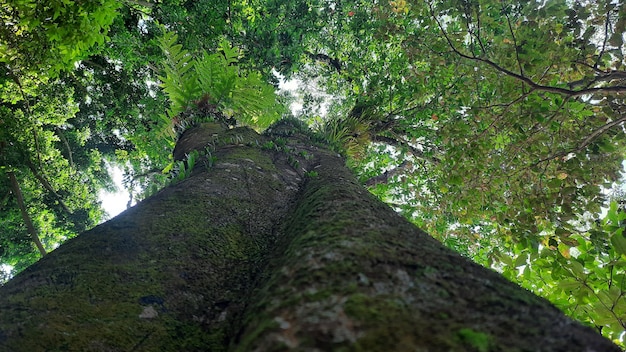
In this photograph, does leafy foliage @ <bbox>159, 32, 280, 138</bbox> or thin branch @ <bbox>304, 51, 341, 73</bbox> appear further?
thin branch @ <bbox>304, 51, 341, 73</bbox>

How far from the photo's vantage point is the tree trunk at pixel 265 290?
33.0 inches

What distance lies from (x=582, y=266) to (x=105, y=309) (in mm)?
3044

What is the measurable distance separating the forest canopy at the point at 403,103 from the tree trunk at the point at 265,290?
4.75ft

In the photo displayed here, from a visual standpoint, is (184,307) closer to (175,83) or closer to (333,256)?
(333,256)

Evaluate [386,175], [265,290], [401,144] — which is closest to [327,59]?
[401,144]

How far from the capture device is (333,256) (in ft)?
3.84

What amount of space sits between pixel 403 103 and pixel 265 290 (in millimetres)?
6542

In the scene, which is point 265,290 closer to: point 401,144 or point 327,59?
point 401,144

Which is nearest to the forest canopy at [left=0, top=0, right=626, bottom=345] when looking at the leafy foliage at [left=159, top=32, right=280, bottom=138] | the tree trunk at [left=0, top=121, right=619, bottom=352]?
the leafy foliage at [left=159, top=32, right=280, bottom=138]

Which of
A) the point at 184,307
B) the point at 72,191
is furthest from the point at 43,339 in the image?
the point at 72,191

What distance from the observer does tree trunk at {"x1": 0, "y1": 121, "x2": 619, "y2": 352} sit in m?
0.84

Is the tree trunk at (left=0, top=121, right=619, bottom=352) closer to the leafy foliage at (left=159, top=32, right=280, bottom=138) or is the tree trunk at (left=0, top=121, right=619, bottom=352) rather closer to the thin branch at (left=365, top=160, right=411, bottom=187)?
the leafy foliage at (left=159, top=32, right=280, bottom=138)

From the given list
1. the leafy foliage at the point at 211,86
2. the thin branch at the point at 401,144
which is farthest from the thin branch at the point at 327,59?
the leafy foliage at the point at 211,86

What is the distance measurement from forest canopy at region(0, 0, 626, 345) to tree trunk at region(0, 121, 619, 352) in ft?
4.75
